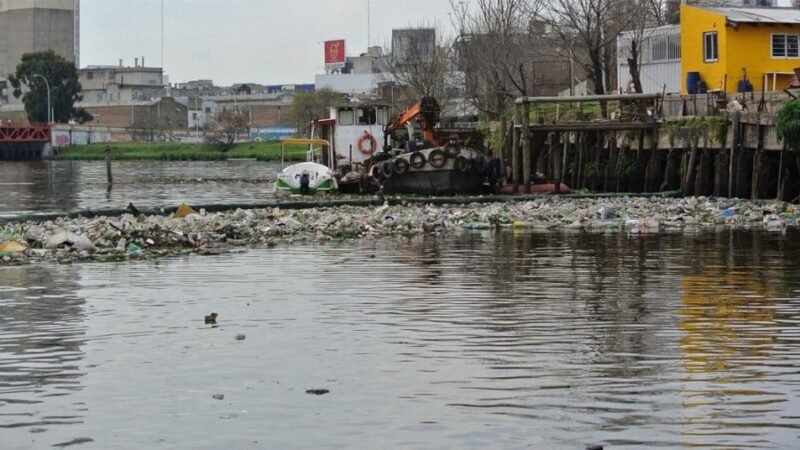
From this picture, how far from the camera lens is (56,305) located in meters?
18.6

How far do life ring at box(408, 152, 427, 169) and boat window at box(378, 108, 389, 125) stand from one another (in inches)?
252

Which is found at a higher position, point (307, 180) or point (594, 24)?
point (594, 24)

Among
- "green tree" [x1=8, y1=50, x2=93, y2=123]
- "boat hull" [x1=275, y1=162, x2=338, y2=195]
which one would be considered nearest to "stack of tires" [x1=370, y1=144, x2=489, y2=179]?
"boat hull" [x1=275, y1=162, x2=338, y2=195]

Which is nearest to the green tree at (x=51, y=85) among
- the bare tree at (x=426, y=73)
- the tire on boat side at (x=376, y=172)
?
the bare tree at (x=426, y=73)

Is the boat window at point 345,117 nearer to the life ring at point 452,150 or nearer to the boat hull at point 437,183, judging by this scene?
the boat hull at point 437,183

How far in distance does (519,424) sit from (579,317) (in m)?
5.85

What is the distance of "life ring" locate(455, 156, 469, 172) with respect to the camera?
45.7 metres

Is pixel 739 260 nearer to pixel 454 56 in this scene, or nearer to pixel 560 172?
pixel 560 172

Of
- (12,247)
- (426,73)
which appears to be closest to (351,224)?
(12,247)

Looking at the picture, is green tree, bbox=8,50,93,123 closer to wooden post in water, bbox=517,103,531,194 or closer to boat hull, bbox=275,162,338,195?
boat hull, bbox=275,162,338,195

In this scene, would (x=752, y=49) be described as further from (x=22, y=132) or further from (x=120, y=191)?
(x=22, y=132)

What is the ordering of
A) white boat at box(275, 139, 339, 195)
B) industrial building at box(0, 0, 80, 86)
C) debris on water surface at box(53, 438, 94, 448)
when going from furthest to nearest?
industrial building at box(0, 0, 80, 86), white boat at box(275, 139, 339, 195), debris on water surface at box(53, 438, 94, 448)

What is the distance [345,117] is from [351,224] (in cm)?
2240

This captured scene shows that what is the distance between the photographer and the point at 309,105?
452 ft
